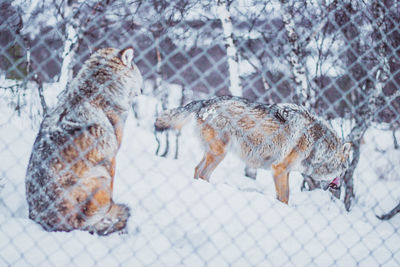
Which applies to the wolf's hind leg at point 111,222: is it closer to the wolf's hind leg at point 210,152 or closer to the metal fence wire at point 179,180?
the metal fence wire at point 179,180

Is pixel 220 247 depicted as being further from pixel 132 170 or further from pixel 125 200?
pixel 132 170

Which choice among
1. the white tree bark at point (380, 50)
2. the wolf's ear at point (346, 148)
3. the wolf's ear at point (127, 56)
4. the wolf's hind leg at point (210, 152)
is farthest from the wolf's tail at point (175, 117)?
the white tree bark at point (380, 50)

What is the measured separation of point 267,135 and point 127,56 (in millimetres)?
2172

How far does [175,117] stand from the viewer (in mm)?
4898

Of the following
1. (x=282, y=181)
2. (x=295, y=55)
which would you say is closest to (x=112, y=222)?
(x=282, y=181)

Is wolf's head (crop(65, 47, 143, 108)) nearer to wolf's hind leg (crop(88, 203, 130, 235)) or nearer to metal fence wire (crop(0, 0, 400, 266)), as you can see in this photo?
metal fence wire (crop(0, 0, 400, 266))

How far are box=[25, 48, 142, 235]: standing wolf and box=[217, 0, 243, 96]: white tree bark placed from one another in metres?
3.36

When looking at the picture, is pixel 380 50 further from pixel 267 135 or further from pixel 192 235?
pixel 192 235

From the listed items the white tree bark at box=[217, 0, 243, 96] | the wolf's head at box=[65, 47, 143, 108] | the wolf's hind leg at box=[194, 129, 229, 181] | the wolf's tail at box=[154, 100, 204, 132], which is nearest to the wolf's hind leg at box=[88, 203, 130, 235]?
the wolf's head at box=[65, 47, 143, 108]

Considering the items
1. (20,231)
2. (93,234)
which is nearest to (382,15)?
(93,234)

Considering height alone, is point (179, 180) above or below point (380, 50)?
below

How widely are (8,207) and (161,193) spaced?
1.42 metres

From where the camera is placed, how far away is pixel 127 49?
354 cm

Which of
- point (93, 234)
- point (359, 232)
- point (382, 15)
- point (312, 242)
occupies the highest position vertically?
point (382, 15)
